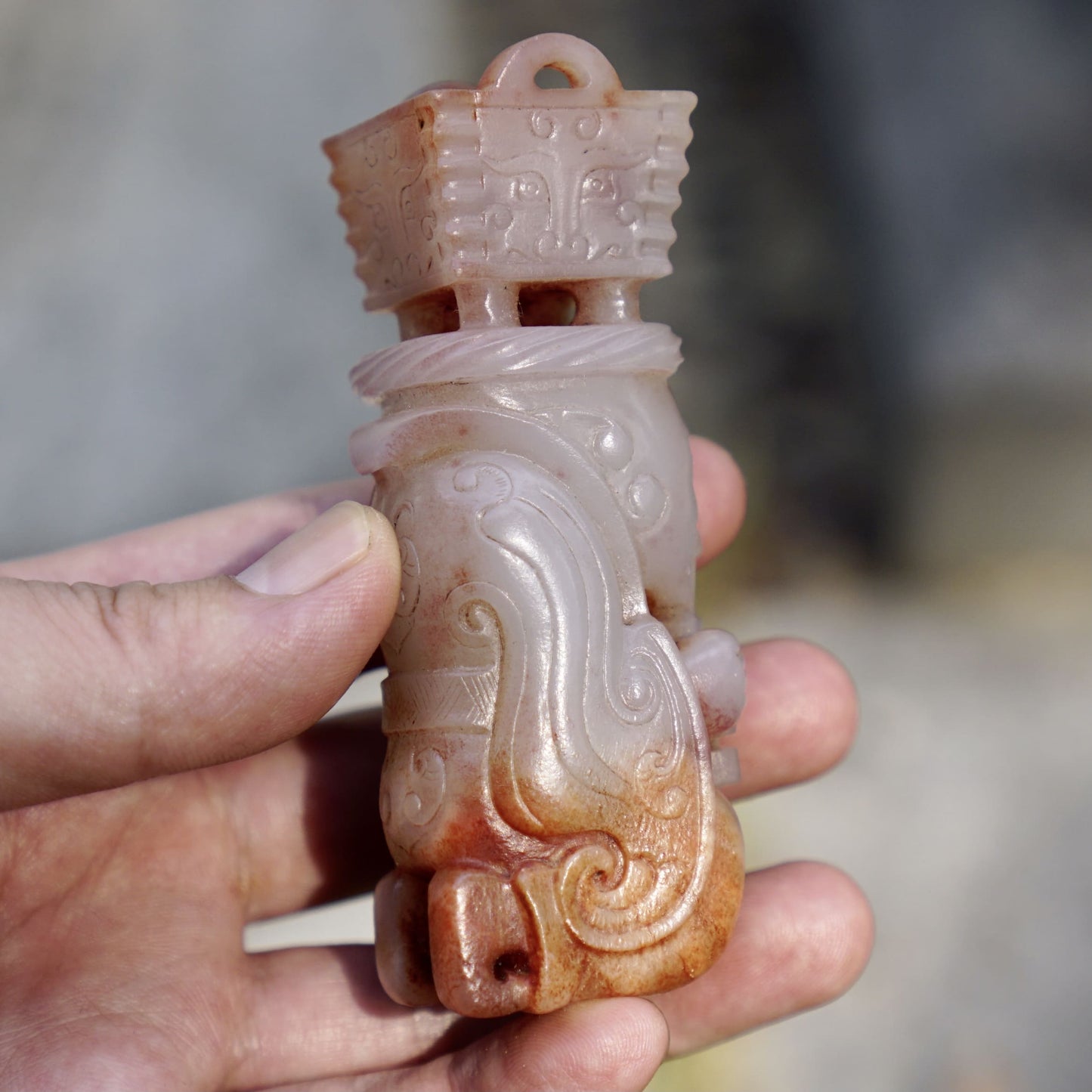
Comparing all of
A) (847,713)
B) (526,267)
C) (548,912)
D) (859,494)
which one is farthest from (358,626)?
(859,494)

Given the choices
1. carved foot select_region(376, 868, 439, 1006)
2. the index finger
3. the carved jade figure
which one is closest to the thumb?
the carved jade figure

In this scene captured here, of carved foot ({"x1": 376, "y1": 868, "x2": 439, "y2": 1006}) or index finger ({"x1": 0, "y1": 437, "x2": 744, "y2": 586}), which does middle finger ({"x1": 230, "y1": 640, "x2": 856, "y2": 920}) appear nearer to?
index finger ({"x1": 0, "y1": 437, "x2": 744, "y2": 586})

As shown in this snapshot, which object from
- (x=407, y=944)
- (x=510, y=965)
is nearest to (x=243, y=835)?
(x=407, y=944)

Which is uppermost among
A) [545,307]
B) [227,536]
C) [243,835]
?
[545,307]

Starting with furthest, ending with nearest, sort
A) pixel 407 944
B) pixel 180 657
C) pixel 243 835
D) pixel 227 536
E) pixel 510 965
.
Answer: pixel 227 536, pixel 243 835, pixel 407 944, pixel 510 965, pixel 180 657

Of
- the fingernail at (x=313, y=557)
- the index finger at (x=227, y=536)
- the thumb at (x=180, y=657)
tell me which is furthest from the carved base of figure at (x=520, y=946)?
the index finger at (x=227, y=536)

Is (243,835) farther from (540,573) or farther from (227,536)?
(540,573)

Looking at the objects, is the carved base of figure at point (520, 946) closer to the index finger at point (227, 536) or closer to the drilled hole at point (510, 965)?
the drilled hole at point (510, 965)
